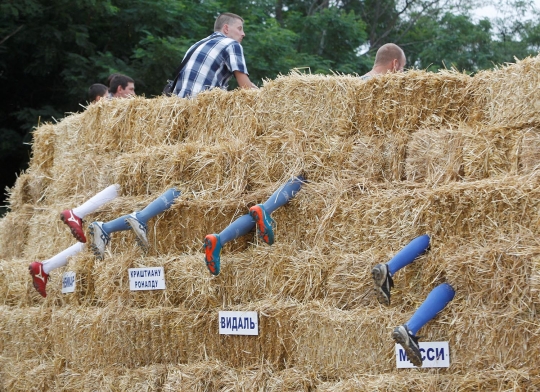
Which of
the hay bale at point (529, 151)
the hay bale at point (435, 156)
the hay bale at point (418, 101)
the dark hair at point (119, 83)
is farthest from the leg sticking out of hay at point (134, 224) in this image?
the hay bale at point (529, 151)

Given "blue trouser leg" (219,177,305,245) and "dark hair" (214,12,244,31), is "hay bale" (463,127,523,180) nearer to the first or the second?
"blue trouser leg" (219,177,305,245)

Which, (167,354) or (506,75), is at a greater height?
(506,75)

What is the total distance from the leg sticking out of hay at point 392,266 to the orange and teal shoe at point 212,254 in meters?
1.33

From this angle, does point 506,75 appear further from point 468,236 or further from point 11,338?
point 11,338

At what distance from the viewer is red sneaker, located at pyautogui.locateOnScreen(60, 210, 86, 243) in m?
7.76

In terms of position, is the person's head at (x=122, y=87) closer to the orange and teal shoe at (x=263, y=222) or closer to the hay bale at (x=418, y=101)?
the orange and teal shoe at (x=263, y=222)

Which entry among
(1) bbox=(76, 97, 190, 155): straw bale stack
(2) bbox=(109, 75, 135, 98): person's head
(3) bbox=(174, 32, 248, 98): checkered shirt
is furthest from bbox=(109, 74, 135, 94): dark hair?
(3) bbox=(174, 32, 248, 98): checkered shirt

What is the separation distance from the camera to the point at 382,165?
6.66 metres

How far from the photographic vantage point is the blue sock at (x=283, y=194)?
681cm

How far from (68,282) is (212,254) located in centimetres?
211

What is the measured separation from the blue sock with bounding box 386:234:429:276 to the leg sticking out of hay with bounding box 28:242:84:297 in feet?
11.5

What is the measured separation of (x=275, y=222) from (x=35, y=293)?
3155 millimetres

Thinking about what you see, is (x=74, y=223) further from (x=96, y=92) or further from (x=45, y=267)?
(x=96, y=92)

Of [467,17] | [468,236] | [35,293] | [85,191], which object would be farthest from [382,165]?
[467,17]
